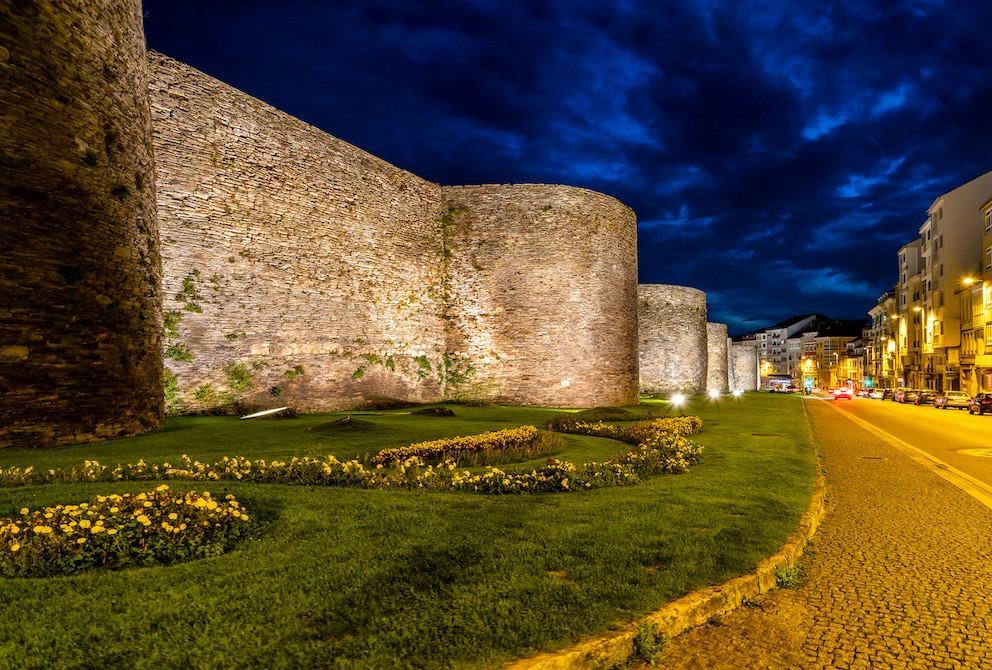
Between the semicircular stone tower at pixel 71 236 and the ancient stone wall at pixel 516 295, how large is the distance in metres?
16.5

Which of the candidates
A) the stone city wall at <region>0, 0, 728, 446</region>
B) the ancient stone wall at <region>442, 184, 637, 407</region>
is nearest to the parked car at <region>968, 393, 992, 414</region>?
the stone city wall at <region>0, 0, 728, 446</region>

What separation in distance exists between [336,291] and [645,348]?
30.9m

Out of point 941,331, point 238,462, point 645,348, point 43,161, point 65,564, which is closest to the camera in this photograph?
point 65,564

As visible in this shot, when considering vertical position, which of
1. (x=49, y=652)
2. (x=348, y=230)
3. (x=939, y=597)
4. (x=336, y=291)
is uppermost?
(x=348, y=230)

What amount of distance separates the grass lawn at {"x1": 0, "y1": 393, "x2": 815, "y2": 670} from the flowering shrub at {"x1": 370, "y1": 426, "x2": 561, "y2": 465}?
269 centimetres

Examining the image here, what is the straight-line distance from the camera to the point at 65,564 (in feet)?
14.0

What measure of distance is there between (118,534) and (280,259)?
16113mm

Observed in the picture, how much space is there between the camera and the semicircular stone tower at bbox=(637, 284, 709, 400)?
46.0 meters

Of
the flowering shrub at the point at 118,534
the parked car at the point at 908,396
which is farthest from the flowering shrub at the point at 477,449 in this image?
the parked car at the point at 908,396

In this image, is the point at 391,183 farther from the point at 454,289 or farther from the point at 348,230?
the point at 454,289

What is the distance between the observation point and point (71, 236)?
1009cm

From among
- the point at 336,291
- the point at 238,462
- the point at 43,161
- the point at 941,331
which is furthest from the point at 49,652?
the point at 941,331

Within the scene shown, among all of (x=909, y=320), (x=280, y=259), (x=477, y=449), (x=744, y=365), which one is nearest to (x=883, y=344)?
(x=909, y=320)

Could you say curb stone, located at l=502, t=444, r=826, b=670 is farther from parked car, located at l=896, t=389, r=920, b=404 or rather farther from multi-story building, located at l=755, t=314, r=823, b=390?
multi-story building, located at l=755, t=314, r=823, b=390
